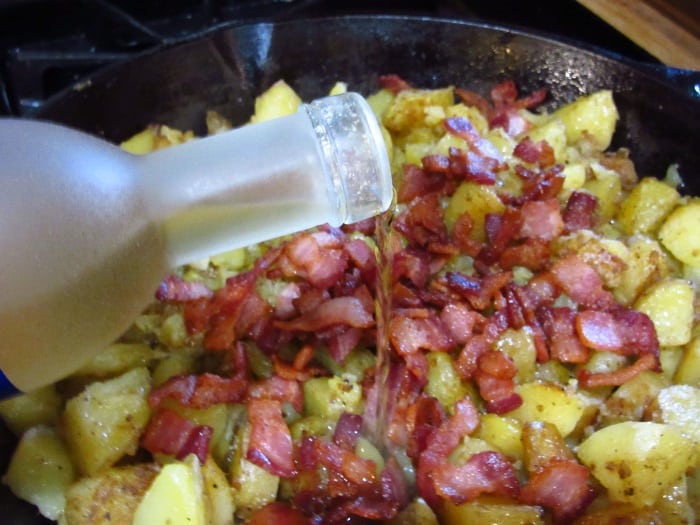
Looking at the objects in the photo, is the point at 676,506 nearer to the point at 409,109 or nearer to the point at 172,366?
the point at 172,366

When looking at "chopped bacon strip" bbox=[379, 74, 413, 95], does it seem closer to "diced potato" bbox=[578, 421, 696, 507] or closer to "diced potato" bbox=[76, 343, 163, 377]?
"diced potato" bbox=[76, 343, 163, 377]

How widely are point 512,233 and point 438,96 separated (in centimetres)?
45

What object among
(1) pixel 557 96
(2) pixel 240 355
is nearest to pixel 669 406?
(2) pixel 240 355

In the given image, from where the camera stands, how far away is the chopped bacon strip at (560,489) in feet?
4.10

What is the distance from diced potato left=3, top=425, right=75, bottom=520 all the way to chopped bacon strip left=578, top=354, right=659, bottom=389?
0.99 metres

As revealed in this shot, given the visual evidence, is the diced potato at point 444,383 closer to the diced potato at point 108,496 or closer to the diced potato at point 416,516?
the diced potato at point 416,516

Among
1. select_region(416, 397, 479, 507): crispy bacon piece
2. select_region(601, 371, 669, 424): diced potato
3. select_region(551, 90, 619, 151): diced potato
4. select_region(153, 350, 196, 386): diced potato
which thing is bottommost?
select_region(153, 350, 196, 386): diced potato

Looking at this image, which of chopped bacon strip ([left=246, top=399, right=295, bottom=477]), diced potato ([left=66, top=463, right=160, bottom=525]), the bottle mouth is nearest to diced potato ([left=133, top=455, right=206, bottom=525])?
diced potato ([left=66, top=463, right=160, bottom=525])

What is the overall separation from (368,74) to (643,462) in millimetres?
Result: 1233

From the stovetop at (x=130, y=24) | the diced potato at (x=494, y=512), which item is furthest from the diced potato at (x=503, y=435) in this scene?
the stovetop at (x=130, y=24)

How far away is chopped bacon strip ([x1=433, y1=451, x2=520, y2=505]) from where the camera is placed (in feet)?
4.10

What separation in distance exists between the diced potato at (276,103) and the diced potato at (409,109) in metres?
0.24

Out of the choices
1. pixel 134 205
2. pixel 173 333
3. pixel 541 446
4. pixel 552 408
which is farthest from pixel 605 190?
pixel 134 205

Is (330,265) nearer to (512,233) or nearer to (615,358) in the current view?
(512,233)
